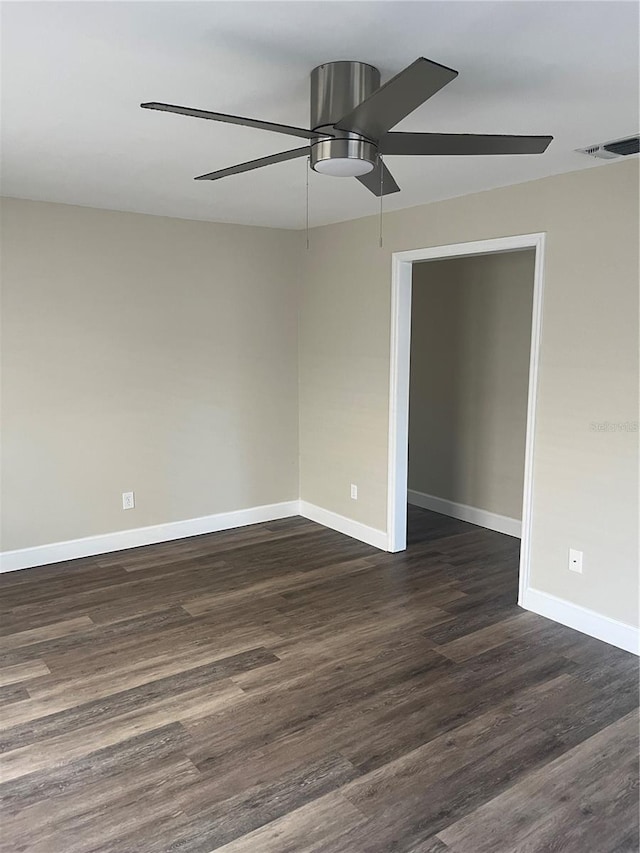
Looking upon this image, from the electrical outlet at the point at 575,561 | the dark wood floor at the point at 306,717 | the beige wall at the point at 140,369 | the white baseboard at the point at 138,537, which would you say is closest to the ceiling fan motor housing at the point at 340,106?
the dark wood floor at the point at 306,717

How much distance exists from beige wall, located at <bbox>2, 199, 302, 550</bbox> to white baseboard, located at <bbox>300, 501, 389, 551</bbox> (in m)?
0.29

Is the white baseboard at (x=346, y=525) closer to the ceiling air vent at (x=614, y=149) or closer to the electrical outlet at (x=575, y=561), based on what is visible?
the electrical outlet at (x=575, y=561)

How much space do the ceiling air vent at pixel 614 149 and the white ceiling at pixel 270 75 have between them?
7 centimetres

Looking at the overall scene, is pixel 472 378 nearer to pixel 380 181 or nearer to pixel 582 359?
pixel 582 359

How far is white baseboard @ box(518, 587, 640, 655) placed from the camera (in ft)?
10.3

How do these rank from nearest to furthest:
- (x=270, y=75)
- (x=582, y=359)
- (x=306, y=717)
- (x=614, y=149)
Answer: (x=270, y=75) < (x=306, y=717) < (x=614, y=149) < (x=582, y=359)

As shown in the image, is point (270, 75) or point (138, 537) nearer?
point (270, 75)

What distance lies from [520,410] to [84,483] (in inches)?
123

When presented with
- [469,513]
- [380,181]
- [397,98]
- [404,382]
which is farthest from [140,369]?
[397,98]

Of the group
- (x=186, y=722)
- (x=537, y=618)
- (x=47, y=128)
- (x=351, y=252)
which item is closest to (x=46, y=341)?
(x=47, y=128)

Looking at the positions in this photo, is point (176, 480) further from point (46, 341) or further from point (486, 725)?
point (486, 725)

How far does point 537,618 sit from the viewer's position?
3496 mm

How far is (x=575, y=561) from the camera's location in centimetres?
335

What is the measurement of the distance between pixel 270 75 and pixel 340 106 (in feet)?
0.86
